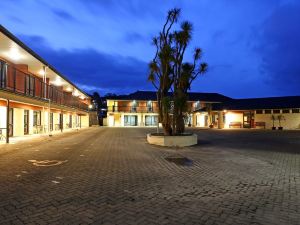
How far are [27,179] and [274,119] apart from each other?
39149mm

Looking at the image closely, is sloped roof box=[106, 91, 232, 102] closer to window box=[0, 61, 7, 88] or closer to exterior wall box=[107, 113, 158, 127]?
exterior wall box=[107, 113, 158, 127]

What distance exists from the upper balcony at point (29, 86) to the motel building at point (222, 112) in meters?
12.9

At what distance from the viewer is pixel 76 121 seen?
4622cm

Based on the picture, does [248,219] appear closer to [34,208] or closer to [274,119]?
[34,208]

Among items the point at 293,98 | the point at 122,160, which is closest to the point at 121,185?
the point at 122,160

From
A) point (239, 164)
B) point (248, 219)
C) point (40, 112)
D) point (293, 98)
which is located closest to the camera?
point (248, 219)

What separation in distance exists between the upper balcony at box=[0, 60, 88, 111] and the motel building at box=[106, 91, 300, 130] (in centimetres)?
1288

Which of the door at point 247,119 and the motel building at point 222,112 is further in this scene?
the door at point 247,119

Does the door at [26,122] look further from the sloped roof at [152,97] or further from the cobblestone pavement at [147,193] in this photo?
the sloped roof at [152,97]

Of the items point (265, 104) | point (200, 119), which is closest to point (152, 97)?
point (200, 119)

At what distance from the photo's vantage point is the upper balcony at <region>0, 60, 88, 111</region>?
16.0 metres

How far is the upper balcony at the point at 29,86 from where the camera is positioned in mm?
16031

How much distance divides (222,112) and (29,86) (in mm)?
31093

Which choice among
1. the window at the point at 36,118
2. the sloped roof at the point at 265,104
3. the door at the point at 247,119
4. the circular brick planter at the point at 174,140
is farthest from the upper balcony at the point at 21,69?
the door at the point at 247,119
